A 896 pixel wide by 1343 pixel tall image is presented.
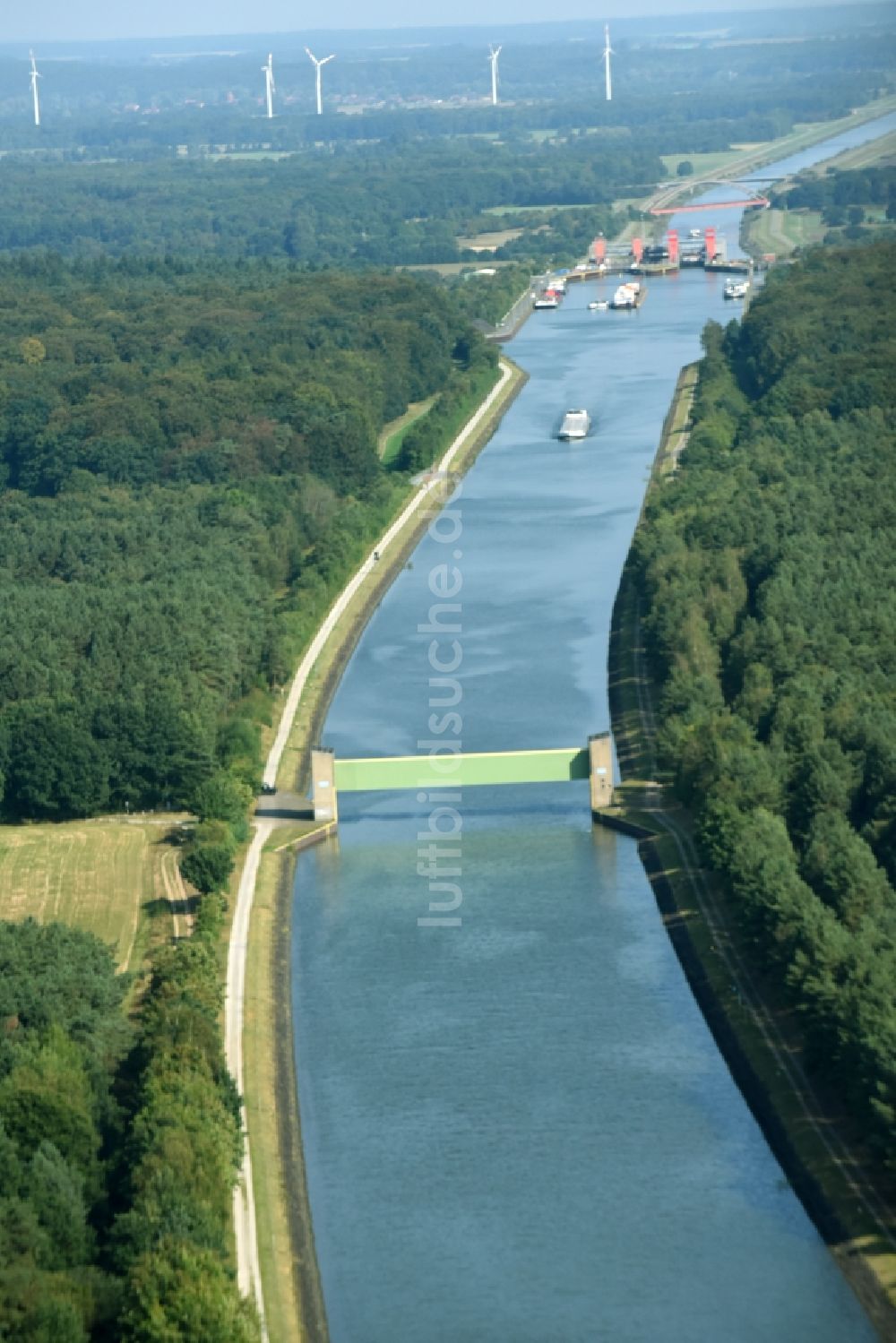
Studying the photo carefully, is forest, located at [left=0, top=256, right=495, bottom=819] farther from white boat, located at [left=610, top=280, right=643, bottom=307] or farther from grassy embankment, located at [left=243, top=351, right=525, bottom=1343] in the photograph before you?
white boat, located at [left=610, top=280, right=643, bottom=307]

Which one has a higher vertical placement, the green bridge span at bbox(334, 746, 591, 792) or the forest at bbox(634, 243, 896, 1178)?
the forest at bbox(634, 243, 896, 1178)

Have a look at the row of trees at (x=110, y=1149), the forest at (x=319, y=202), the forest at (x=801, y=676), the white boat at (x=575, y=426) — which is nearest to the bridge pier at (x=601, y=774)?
the forest at (x=801, y=676)

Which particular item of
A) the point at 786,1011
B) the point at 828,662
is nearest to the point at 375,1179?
the point at 786,1011

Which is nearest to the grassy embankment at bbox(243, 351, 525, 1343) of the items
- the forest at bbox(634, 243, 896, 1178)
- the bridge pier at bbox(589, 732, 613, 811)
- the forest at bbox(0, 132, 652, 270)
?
the bridge pier at bbox(589, 732, 613, 811)

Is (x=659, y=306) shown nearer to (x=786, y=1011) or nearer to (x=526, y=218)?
(x=526, y=218)

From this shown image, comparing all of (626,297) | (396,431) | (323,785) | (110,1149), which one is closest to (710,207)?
(626,297)
